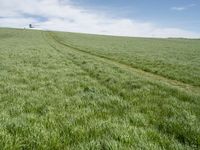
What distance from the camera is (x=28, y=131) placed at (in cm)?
571

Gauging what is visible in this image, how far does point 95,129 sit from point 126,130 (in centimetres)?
75

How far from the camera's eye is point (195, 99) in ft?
31.2

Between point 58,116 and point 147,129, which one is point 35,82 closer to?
point 58,116

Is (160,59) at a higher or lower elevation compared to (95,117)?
lower

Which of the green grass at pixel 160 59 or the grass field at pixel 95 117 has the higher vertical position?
the grass field at pixel 95 117

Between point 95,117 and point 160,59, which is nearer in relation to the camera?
point 95,117

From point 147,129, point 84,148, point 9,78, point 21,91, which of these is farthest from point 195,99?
point 9,78

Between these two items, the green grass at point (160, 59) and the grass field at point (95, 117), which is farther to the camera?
the green grass at point (160, 59)

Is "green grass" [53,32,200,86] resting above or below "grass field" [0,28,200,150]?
below

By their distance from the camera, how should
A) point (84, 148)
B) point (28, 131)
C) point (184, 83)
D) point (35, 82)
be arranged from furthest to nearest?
point (184, 83)
point (35, 82)
point (28, 131)
point (84, 148)

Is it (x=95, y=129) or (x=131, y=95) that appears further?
(x=131, y=95)

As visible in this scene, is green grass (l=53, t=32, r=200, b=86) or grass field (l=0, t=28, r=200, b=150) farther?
green grass (l=53, t=32, r=200, b=86)

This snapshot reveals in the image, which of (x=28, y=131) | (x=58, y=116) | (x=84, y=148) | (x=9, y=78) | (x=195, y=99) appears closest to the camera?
(x=84, y=148)

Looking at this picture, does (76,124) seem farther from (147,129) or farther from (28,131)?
(147,129)
